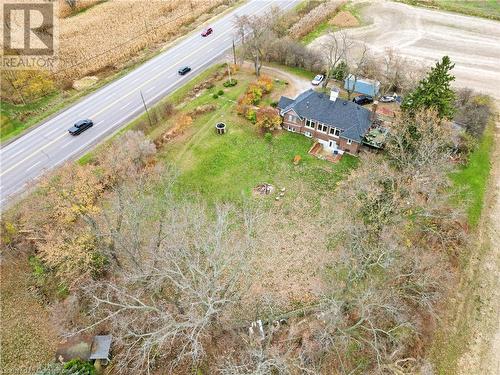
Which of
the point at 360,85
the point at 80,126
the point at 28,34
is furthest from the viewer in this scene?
the point at 28,34

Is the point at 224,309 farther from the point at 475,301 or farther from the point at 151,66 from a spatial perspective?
the point at 151,66

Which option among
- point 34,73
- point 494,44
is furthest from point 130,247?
point 494,44

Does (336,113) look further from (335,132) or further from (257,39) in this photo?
(257,39)

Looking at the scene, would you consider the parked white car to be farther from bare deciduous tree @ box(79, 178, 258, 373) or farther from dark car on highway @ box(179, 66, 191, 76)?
bare deciduous tree @ box(79, 178, 258, 373)

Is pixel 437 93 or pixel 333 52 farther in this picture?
pixel 333 52

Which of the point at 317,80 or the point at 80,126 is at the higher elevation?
the point at 317,80

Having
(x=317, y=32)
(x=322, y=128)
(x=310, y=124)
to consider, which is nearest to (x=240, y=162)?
(x=310, y=124)

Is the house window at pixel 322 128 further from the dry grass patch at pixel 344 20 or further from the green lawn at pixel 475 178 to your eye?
the dry grass patch at pixel 344 20
